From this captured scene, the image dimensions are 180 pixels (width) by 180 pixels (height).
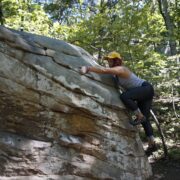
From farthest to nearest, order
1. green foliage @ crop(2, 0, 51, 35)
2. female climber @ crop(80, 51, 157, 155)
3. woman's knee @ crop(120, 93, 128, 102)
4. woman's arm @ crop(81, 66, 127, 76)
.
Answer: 1. green foliage @ crop(2, 0, 51, 35)
2. woman's knee @ crop(120, 93, 128, 102)
3. female climber @ crop(80, 51, 157, 155)
4. woman's arm @ crop(81, 66, 127, 76)

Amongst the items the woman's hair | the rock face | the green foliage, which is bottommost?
the rock face

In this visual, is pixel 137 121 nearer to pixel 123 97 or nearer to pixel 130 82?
pixel 123 97

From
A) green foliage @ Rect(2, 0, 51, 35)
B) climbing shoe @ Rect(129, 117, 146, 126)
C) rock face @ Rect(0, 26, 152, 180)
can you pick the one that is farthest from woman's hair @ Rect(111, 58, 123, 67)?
green foliage @ Rect(2, 0, 51, 35)

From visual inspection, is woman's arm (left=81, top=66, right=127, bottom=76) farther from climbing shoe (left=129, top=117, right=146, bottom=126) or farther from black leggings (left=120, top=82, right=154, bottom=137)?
climbing shoe (left=129, top=117, right=146, bottom=126)

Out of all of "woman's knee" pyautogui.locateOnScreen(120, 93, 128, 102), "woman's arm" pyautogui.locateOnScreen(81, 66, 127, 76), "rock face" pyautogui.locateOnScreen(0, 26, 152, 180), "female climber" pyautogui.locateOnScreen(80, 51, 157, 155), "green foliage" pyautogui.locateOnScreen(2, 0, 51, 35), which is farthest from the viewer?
"green foliage" pyautogui.locateOnScreen(2, 0, 51, 35)

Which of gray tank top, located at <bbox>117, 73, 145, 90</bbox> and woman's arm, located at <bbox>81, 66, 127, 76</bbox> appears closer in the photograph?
woman's arm, located at <bbox>81, 66, 127, 76</bbox>

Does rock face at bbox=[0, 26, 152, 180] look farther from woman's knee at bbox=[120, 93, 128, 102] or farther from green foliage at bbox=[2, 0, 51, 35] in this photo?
green foliage at bbox=[2, 0, 51, 35]

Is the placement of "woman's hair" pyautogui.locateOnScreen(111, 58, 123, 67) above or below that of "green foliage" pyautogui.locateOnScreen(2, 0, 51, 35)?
below

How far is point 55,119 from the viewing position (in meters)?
6.80

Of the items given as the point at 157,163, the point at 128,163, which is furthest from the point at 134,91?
the point at 157,163

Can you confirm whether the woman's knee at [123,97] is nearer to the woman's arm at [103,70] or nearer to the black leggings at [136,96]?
the black leggings at [136,96]

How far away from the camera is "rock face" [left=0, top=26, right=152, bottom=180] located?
6488 millimetres

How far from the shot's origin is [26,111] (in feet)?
21.9

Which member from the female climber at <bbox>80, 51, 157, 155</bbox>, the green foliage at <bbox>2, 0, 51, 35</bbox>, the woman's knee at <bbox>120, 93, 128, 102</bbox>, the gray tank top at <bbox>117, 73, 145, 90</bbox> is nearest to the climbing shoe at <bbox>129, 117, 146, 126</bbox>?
the female climber at <bbox>80, 51, 157, 155</bbox>
